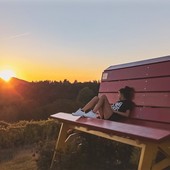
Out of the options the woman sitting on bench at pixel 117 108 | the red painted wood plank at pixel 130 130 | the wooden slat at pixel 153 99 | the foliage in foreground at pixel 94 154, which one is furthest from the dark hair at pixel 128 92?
the red painted wood plank at pixel 130 130

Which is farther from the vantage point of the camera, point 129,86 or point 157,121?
point 129,86

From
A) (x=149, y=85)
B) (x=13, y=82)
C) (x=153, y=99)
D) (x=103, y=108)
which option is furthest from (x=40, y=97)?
(x=153, y=99)

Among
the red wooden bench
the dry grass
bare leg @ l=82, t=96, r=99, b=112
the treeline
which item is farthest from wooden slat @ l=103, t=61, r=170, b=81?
the treeline

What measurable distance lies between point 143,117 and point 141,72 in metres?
0.87

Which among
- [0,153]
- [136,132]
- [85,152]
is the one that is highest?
[136,132]

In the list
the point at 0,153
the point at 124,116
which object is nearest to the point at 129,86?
the point at 124,116

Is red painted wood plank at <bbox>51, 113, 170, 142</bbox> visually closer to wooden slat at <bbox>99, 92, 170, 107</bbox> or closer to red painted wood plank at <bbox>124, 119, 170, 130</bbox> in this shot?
red painted wood plank at <bbox>124, 119, 170, 130</bbox>

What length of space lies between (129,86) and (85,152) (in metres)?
1.25

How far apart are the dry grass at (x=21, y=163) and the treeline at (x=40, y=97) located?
6200mm

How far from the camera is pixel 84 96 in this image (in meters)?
15.7

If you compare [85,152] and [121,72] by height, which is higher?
[121,72]

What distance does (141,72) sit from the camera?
6395 millimetres

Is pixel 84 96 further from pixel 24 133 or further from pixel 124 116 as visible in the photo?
pixel 124 116

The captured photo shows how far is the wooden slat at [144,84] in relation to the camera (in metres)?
5.57
